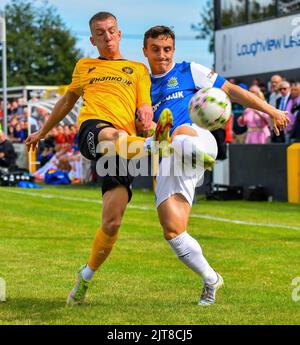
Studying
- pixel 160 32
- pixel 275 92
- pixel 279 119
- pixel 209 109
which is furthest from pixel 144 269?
pixel 275 92

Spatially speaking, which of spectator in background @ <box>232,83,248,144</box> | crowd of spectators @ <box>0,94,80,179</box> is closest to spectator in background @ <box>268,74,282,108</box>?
spectator in background @ <box>232,83,248,144</box>

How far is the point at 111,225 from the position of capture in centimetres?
707

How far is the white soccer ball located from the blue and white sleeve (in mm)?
631

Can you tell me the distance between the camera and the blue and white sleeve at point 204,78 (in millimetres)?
7254

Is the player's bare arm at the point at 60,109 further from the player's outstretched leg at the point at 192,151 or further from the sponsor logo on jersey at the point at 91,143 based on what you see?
the player's outstretched leg at the point at 192,151

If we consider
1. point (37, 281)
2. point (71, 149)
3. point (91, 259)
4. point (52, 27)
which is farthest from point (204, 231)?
point (52, 27)

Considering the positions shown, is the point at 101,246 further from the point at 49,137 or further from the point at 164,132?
the point at 49,137

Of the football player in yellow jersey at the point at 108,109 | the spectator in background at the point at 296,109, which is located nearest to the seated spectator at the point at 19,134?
the spectator in background at the point at 296,109

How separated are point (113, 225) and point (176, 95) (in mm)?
1129

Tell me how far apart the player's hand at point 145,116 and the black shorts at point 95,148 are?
0.85 feet

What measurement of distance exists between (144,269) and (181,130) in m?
2.70

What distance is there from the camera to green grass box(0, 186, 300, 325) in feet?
22.3

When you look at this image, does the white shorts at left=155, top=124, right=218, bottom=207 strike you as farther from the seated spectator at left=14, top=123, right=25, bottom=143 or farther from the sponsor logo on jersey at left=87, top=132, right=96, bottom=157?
the seated spectator at left=14, top=123, right=25, bottom=143

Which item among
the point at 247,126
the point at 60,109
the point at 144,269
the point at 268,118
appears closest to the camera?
the point at 60,109
